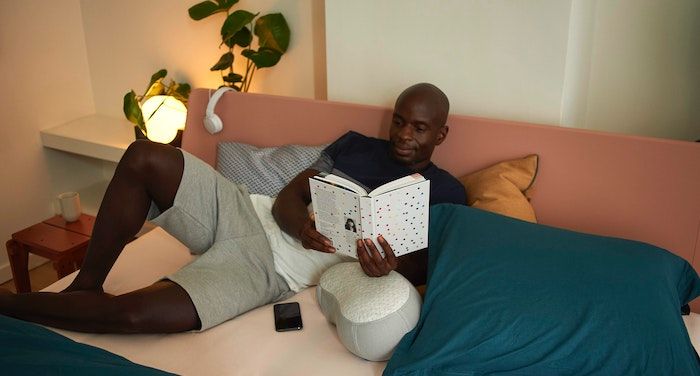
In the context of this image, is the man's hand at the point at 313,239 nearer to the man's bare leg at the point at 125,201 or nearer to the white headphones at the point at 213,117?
the man's bare leg at the point at 125,201

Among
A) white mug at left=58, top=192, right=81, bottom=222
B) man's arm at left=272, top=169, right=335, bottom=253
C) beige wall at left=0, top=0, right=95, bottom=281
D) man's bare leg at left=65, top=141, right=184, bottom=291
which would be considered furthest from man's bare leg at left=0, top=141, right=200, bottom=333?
beige wall at left=0, top=0, right=95, bottom=281

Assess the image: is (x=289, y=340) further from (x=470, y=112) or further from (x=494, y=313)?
(x=470, y=112)

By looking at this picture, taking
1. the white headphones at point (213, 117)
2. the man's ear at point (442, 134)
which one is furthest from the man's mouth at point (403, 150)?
the white headphones at point (213, 117)

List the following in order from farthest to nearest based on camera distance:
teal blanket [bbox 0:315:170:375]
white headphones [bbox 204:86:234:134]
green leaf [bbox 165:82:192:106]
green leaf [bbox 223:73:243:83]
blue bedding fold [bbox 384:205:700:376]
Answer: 1. green leaf [bbox 165:82:192:106]
2. green leaf [bbox 223:73:243:83]
3. white headphones [bbox 204:86:234:134]
4. blue bedding fold [bbox 384:205:700:376]
5. teal blanket [bbox 0:315:170:375]

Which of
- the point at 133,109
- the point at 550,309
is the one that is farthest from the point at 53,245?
the point at 550,309

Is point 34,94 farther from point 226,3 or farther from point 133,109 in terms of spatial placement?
point 226,3

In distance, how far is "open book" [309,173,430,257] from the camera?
4.86 feet

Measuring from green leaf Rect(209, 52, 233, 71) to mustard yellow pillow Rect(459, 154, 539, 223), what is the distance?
1.13 meters

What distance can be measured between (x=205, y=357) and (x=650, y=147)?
1.25 meters

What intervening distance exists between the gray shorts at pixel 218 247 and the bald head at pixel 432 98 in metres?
0.58

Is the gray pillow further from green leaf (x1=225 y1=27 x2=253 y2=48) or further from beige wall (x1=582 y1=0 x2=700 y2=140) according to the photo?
beige wall (x1=582 y1=0 x2=700 y2=140)

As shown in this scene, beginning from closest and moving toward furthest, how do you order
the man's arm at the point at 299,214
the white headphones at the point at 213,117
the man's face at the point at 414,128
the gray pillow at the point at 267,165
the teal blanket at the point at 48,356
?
the teal blanket at the point at 48,356
the man's arm at the point at 299,214
the man's face at the point at 414,128
the gray pillow at the point at 267,165
the white headphones at the point at 213,117

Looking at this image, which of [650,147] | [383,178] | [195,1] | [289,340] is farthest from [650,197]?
[195,1]

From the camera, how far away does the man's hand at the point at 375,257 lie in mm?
1528
